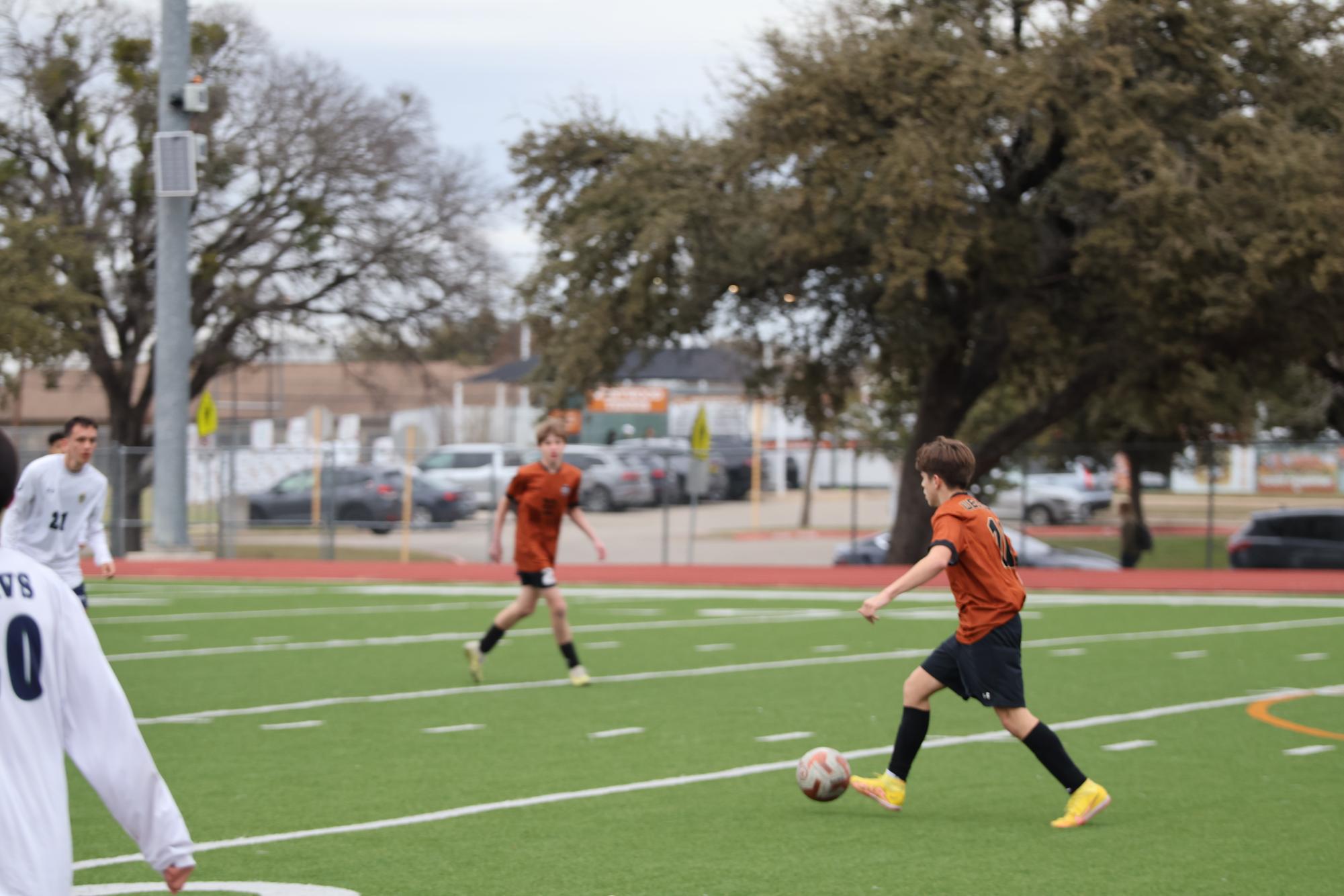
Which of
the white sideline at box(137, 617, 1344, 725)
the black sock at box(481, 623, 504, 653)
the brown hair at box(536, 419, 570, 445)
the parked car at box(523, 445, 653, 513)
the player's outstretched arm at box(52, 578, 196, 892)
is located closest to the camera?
the player's outstretched arm at box(52, 578, 196, 892)

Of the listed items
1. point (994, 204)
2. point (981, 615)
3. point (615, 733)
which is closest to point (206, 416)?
point (994, 204)

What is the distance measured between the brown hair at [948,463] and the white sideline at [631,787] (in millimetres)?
2335

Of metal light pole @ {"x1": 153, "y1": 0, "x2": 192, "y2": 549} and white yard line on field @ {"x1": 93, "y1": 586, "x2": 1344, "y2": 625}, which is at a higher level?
metal light pole @ {"x1": 153, "y1": 0, "x2": 192, "y2": 549}

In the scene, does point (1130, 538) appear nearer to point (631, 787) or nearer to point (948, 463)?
point (631, 787)

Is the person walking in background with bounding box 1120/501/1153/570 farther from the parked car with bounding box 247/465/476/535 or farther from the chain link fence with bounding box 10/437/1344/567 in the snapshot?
the parked car with bounding box 247/465/476/535

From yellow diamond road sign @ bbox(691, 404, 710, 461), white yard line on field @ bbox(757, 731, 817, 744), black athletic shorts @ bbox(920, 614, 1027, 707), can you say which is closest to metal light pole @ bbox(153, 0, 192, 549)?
yellow diamond road sign @ bbox(691, 404, 710, 461)

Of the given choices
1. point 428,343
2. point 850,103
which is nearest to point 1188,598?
point 850,103

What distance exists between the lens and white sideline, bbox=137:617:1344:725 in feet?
36.7

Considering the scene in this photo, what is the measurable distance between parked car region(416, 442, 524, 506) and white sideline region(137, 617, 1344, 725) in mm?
21669

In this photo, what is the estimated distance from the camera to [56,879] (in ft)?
10.5

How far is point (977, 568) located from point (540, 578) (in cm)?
561

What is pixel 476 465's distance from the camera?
1649 inches

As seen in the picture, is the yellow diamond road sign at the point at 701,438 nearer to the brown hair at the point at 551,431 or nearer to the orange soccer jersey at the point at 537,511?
the orange soccer jersey at the point at 537,511

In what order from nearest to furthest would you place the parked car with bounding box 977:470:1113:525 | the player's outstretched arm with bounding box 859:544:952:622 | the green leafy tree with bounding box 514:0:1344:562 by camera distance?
1. the player's outstretched arm with bounding box 859:544:952:622
2. the green leafy tree with bounding box 514:0:1344:562
3. the parked car with bounding box 977:470:1113:525
